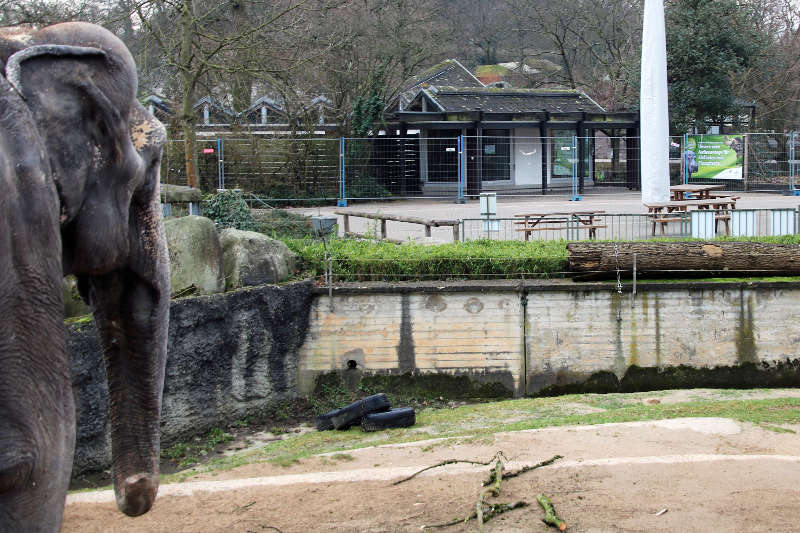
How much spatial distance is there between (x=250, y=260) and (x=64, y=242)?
11.0 meters

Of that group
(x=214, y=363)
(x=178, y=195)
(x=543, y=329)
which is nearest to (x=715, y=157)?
(x=543, y=329)

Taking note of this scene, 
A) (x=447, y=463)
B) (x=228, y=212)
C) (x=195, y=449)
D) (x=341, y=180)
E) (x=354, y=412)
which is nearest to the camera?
(x=447, y=463)

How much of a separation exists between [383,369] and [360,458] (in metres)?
4.82

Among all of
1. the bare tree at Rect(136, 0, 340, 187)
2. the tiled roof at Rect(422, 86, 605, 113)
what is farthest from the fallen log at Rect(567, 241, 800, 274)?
the tiled roof at Rect(422, 86, 605, 113)

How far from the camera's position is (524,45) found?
51219 millimetres

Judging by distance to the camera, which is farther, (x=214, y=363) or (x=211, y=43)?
(x=211, y=43)

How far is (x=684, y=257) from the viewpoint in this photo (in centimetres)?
1414

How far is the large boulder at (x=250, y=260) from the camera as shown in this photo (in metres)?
13.3

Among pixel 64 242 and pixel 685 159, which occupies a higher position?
pixel 685 159

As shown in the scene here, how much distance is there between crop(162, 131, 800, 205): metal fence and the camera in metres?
27.5

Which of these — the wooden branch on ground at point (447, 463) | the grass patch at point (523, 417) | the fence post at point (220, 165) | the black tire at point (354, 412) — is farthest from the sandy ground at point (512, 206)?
the wooden branch on ground at point (447, 463)

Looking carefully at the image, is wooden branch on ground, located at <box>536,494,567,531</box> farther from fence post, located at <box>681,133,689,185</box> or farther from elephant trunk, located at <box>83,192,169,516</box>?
fence post, located at <box>681,133,689,185</box>

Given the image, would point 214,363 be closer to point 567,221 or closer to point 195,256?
point 195,256

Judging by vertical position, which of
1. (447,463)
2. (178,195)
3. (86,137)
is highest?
(178,195)
